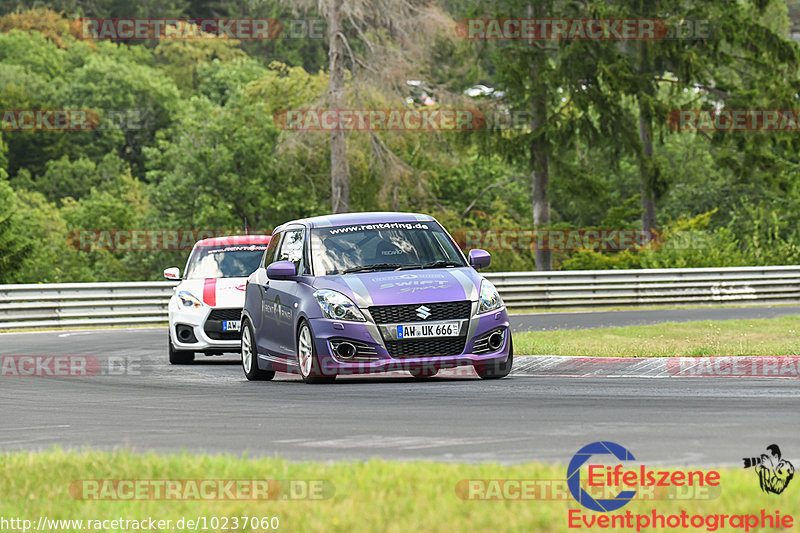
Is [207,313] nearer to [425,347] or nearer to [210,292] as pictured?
[210,292]

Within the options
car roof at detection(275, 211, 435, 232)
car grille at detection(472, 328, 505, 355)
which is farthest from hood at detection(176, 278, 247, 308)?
car grille at detection(472, 328, 505, 355)

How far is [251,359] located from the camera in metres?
15.2

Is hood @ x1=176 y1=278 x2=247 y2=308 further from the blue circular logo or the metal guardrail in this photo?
the metal guardrail

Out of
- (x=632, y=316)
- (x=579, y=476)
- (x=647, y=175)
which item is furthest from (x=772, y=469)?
(x=647, y=175)

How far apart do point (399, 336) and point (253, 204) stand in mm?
46543

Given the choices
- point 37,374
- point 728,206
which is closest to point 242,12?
point 728,206

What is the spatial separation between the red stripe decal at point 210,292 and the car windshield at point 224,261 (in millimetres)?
517

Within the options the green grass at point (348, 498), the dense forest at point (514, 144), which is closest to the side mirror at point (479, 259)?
the green grass at point (348, 498)

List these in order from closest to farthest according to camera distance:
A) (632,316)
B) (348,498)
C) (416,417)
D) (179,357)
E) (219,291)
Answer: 1. (348,498)
2. (416,417)
3. (219,291)
4. (179,357)
5. (632,316)

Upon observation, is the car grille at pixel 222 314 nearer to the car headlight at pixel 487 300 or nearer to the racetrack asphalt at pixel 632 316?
the car headlight at pixel 487 300

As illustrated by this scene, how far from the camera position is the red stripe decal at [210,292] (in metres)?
18.3

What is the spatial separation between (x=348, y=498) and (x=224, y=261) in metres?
13.2

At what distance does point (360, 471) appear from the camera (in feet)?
23.6

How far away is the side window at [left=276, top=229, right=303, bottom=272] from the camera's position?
14.6 meters
